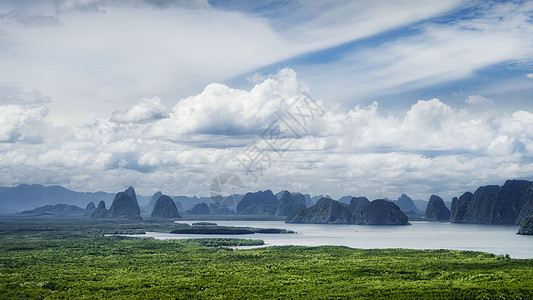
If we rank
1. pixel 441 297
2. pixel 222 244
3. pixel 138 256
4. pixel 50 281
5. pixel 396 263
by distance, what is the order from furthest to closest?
pixel 222 244 → pixel 138 256 → pixel 396 263 → pixel 50 281 → pixel 441 297

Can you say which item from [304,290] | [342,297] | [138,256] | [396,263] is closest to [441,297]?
[342,297]

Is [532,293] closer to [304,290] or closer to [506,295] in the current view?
[506,295]

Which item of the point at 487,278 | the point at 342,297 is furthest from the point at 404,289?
the point at 487,278

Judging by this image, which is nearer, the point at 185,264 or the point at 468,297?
the point at 468,297

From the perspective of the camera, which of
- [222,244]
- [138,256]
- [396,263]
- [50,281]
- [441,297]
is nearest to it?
[441,297]

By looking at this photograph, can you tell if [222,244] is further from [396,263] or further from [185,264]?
[396,263]

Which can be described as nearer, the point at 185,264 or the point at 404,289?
the point at 404,289
